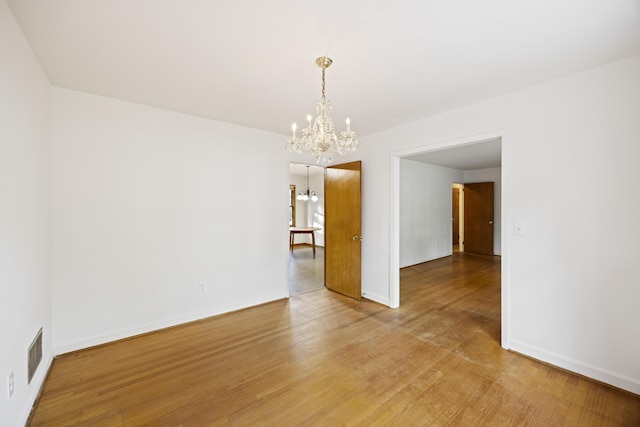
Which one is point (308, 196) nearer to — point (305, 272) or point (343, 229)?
point (305, 272)

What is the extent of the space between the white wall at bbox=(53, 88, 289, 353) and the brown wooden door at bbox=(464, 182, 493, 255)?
621cm

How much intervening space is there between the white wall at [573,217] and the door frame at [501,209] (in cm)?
1

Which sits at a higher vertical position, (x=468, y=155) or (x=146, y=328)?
(x=468, y=155)

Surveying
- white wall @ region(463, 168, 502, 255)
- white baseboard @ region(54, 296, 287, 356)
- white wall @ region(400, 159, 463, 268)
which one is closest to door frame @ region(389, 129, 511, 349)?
white baseboard @ region(54, 296, 287, 356)

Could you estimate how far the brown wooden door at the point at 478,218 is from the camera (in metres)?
7.28

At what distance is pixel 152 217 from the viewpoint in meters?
2.93

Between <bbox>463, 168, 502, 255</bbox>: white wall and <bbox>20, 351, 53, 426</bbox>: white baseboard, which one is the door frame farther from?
<bbox>463, 168, 502, 255</bbox>: white wall

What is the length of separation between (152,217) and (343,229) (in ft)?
8.38

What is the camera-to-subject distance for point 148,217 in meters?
2.91

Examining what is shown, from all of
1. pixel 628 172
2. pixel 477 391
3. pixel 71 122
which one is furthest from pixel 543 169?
pixel 71 122

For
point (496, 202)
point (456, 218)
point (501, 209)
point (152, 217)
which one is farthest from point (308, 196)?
point (501, 209)

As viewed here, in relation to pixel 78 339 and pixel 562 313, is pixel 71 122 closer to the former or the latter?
pixel 78 339

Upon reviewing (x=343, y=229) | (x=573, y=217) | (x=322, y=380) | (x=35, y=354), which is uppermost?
(x=573, y=217)

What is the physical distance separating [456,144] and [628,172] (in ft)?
4.38
